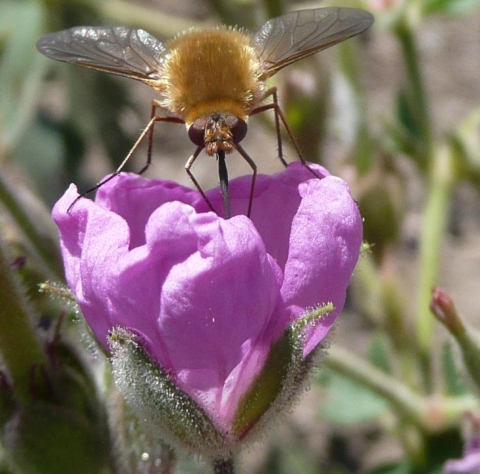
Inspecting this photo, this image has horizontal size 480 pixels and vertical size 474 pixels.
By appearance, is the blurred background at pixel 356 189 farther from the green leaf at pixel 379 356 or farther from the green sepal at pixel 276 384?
the green sepal at pixel 276 384

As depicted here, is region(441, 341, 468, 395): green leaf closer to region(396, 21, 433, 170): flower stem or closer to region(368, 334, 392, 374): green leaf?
region(368, 334, 392, 374): green leaf

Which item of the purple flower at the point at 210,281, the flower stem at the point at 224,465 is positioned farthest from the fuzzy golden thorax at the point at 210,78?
the flower stem at the point at 224,465

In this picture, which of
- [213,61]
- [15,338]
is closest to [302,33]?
[213,61]

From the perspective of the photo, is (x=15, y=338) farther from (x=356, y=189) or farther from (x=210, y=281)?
(x=356, y=189)

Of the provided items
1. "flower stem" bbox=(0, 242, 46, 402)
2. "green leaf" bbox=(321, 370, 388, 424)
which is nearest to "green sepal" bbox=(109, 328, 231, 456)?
"flower stem" bbox=(0, 242, 46, 402)

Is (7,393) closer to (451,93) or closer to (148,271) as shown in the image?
(148,271)

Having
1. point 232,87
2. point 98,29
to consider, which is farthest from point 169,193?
point 98,29
